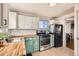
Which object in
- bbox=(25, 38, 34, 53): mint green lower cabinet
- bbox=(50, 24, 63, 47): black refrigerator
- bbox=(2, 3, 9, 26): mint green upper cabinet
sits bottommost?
bbox=(25, 38, 34, 53): mint green lower cabinet

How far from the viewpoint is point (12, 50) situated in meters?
1.47

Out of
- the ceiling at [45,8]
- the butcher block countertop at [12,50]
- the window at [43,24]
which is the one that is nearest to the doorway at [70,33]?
the ceiling at [45,8]

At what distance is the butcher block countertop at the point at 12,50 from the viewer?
1449mm

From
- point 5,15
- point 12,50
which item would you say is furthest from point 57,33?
point 5,15

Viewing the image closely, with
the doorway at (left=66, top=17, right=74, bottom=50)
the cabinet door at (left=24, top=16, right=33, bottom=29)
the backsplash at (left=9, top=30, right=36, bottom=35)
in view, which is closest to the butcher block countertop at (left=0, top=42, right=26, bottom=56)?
the backsplash at (left=9, top=30, right=36, bottom=35)

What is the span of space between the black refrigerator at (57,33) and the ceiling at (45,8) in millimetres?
174

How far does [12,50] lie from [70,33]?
34.2 inches

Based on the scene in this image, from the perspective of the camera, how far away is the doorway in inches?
58.6

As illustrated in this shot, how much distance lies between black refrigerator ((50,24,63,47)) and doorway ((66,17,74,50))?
9 cm

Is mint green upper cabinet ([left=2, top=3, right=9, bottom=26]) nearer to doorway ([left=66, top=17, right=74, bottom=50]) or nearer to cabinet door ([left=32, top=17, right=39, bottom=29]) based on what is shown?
cabinet door ([left=32, top=17, right=39, bottom=29])

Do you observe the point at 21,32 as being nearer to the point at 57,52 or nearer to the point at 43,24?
the point at 43,24

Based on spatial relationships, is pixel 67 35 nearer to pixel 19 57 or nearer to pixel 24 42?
pixel 24 42

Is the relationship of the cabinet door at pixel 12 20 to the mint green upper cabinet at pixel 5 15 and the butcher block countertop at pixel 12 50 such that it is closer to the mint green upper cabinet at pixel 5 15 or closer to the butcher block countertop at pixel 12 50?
the mint green upper cabinet at pixel 5 15

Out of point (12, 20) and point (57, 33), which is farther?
point (57, 33)
